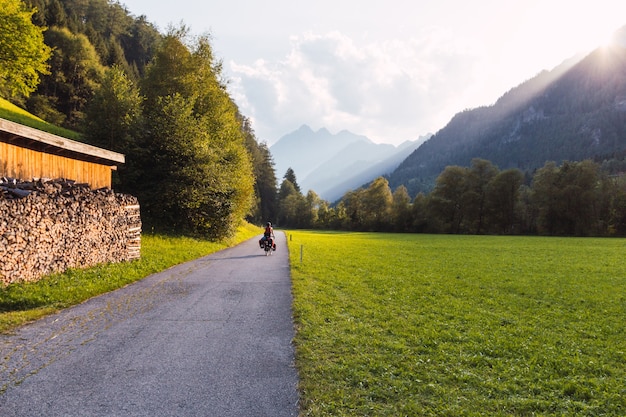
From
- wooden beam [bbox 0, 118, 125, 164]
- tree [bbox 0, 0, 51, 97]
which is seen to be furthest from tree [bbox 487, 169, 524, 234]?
tree [bbox 0, 0, 51, 97]

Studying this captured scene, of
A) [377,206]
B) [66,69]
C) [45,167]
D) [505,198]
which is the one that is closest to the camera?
[45,167]

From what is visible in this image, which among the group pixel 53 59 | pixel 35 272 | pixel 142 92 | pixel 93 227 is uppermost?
pixel 53 59

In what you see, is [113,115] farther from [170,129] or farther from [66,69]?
[66,69]

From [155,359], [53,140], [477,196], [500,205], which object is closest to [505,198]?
[500,205]

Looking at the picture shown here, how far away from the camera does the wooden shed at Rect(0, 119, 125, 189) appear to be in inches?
449

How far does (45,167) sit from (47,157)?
452mm

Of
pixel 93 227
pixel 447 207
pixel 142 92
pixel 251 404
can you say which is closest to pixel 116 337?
Result: pixel 251 404

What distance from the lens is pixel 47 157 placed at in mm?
13359

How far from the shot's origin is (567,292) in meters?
13.4

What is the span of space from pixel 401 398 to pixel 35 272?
1234cm

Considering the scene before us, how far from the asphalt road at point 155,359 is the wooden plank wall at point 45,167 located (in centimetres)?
617

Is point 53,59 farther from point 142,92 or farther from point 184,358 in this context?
point 184,358

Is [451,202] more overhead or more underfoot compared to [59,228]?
more overhead

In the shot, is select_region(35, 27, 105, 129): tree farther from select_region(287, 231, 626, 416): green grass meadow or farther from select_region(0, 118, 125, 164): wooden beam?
select_region(287, 231, 626, 416): green grass meadow
